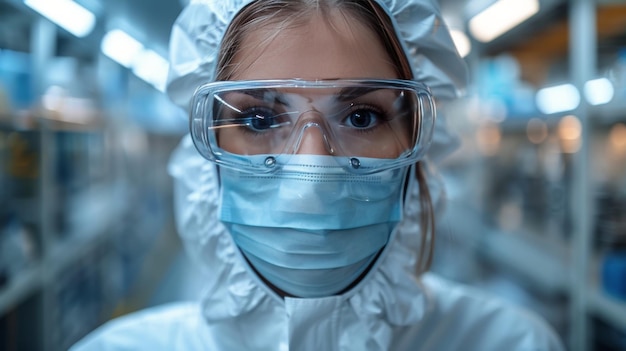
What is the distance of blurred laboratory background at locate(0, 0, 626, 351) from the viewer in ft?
4.43

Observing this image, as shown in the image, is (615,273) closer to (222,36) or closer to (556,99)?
(556,99)

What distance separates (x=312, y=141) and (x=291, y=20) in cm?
22

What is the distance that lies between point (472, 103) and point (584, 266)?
1546mm

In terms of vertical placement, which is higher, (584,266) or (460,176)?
(460,176)

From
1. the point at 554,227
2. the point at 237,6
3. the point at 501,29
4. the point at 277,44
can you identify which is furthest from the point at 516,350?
the point at 501,29

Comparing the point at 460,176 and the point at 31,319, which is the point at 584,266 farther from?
the point at 31,319

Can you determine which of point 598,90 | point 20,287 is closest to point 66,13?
point 20,287

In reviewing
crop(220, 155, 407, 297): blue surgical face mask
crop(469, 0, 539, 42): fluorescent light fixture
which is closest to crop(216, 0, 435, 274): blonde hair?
crop(220, 155, 407, 297): blue surgical face mask

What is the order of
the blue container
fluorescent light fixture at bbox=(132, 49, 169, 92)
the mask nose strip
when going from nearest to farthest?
1. the mask nose strip
2. fluorescent light fixture at bbox=(132, 49, 169, 92)
3. the blue container

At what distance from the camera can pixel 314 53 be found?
2.19 feet

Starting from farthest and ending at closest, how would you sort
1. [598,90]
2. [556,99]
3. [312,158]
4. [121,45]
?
1. [556,99]
2. [598,90]
3. [121,45]
4. [312,158]

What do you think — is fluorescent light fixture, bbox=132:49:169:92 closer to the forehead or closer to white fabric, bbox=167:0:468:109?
white fabric, bbox=167:0:468:109

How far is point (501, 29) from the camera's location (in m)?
2.25

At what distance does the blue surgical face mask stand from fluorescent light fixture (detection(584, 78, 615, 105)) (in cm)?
124
